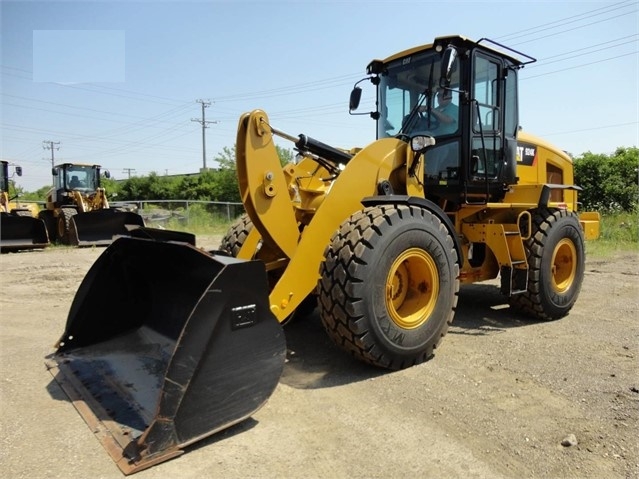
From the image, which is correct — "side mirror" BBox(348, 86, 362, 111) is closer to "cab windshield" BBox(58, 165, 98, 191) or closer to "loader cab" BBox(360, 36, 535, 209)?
"loader cab" BBox(360, 36, 535, 209)

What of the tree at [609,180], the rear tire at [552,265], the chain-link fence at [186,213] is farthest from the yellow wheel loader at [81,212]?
the tree at [609,180]

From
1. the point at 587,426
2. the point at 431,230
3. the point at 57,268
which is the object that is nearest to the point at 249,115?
the point at 431,230

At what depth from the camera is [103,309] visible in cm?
380

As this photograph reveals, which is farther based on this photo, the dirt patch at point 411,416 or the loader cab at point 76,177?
the loader cab at point 76,177

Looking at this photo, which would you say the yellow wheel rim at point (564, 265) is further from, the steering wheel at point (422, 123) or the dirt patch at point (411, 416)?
the steering wheel at point (422, 123)

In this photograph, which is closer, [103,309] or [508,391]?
[508,391]

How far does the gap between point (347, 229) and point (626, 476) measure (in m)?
2.13

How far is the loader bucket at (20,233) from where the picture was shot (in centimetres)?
1285

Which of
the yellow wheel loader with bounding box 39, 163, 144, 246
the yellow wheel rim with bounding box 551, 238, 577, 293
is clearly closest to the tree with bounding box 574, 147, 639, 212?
the yellow wheel rim with bounding box 551, 238, 577, 293

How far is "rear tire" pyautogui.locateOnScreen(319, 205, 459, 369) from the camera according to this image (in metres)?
3.39

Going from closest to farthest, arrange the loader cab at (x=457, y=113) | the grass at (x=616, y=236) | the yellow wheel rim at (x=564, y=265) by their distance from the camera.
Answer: the loader cab at (x=457, y=113) → the yellow wheel rim at (x=564, y=265) → the grass at (x=616, y=236)

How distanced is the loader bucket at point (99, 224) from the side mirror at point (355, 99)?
9.95m

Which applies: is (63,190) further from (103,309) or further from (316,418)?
(316,418)

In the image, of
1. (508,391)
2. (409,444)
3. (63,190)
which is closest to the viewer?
(409,444)
